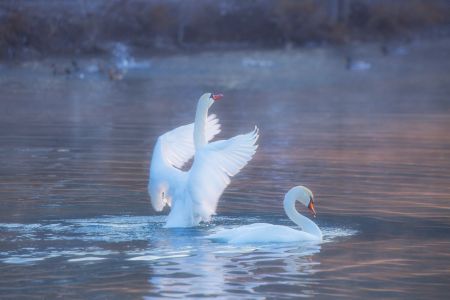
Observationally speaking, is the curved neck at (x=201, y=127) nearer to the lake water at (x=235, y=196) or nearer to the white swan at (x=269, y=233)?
the lake water at (x=235, y=196)

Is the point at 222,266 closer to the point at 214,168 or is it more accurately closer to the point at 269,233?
the point at 269,233

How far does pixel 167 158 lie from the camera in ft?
42.5

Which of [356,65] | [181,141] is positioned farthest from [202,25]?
[181,141]

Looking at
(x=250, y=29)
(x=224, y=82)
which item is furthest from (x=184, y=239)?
(x=250, y=29)

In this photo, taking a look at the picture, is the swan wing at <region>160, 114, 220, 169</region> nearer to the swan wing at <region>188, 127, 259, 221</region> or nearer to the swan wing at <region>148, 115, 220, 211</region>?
the swan wing at <region>148, 115, 220, 211</region>

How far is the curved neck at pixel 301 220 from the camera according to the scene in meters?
10.8

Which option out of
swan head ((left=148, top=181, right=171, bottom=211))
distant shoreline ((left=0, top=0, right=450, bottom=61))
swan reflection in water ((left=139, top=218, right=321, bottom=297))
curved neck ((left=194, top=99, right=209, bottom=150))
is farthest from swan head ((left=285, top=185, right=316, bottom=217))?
distant shoreline ((left=0, top=0, right=450, bottom=61))

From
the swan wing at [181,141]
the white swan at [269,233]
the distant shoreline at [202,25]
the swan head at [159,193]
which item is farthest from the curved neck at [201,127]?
the distant shoreline at [202,25]

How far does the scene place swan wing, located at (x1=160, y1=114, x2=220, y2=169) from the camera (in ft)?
42.5

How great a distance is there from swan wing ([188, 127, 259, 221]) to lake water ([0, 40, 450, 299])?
0.95 feet

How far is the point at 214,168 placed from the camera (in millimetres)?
11359

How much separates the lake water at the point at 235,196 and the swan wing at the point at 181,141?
596mm

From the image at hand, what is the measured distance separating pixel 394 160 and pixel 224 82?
16322mm

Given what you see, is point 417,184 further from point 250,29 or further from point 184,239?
point 250,29
